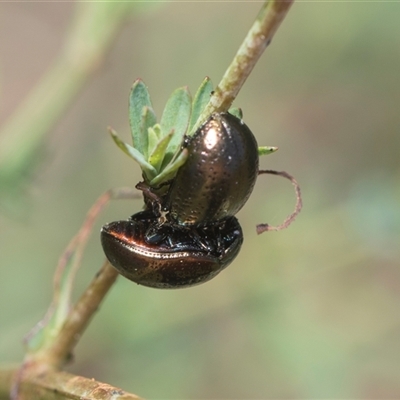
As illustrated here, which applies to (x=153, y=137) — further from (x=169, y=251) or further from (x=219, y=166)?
(x=169, y=251)

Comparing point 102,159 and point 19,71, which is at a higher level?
point 19,71

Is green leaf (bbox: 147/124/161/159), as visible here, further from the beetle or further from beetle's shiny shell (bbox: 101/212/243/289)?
beetle's shiny shell (bbox: 101/212/243/289)

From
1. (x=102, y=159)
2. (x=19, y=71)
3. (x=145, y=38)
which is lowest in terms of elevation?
(x=102, y=159)

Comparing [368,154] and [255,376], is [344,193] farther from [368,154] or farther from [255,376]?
[255,376]

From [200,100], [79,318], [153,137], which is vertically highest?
[200,100]

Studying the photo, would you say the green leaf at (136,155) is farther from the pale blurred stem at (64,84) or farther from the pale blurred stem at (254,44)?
the pale blurred stem at (64,84)

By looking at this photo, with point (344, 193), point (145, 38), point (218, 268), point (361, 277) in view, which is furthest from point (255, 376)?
point (145, 38)

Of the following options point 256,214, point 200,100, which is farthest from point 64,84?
point 256,214
